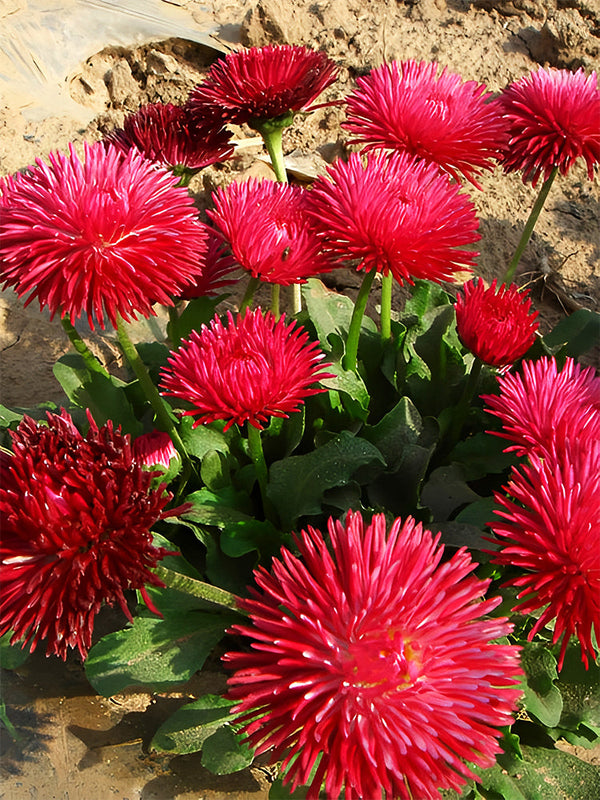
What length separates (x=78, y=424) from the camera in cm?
205

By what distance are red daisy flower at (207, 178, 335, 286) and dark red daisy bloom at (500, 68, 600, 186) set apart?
646 millimetres

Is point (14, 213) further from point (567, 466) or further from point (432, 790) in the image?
point (432, 790)

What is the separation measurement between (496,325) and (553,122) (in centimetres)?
62

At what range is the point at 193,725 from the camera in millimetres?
1530

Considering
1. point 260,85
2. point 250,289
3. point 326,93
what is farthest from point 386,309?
point 326,93

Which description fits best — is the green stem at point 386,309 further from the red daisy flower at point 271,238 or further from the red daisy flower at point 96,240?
the red daisy flower at point 96,240

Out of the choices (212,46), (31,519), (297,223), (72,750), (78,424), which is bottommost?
(72,750)

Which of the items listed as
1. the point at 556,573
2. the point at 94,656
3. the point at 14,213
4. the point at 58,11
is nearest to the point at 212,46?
the point at 58,11

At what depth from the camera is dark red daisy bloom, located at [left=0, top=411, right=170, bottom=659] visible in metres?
1.06

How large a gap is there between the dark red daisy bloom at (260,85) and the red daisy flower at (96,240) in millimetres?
539

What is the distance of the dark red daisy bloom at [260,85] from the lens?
6.13ft

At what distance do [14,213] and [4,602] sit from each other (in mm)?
713

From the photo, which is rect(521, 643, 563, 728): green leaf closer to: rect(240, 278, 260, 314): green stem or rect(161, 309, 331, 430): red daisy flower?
rect(161, 309, 331, 430): red daisy flower

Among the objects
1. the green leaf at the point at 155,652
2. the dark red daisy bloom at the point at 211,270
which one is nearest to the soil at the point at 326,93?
the dark red daisy bloom at the point at 211,270
